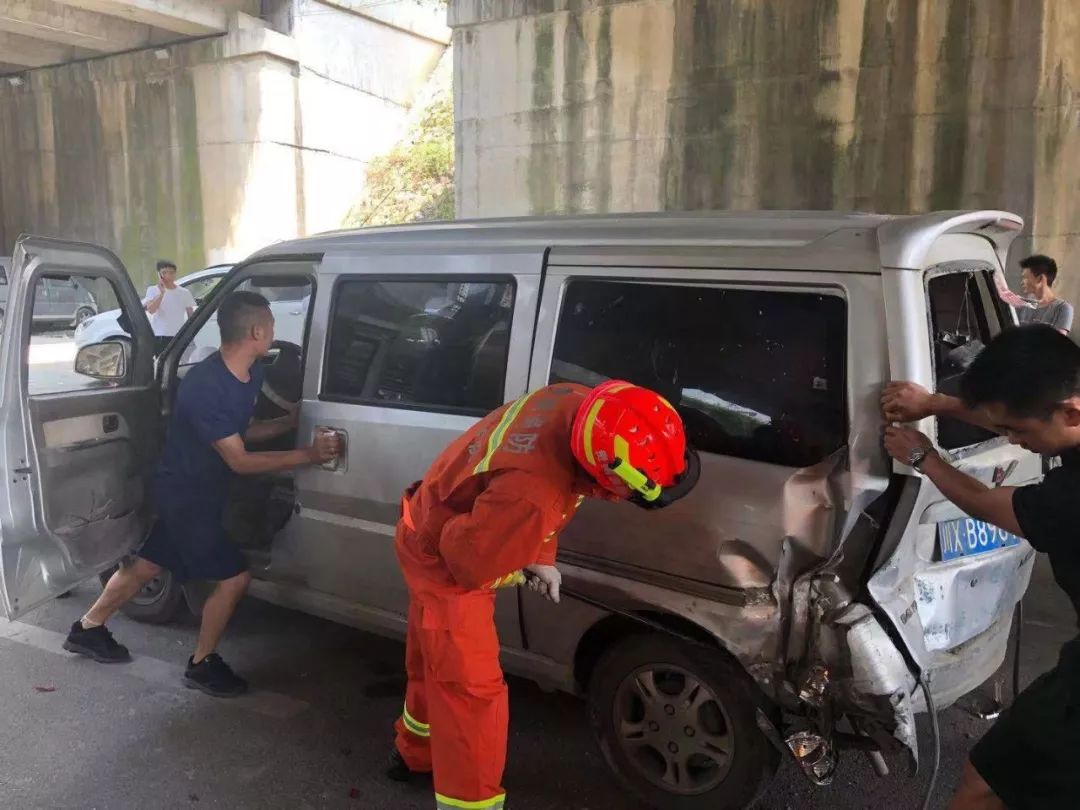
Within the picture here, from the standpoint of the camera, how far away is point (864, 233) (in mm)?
2389

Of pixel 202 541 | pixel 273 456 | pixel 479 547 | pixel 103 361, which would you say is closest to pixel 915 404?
pixel 479 547

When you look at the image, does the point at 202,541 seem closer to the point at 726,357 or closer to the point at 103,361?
the point at 103,361

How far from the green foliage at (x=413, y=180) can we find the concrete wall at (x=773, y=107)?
6516mm

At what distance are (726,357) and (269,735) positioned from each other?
2.33 m

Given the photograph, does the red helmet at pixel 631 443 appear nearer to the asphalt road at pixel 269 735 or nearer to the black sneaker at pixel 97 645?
the asphalt road at pixel 269 735

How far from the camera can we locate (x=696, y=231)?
269 cm

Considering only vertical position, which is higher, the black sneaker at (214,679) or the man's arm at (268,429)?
the man's arm at (268,429)

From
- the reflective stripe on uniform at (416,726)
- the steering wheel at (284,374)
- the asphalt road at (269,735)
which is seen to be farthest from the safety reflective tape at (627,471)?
the steering wheel at (284,374)

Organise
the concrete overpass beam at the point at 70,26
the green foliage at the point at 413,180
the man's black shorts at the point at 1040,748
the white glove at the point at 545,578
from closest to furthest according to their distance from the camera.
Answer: the man's black shorts at the point at 1040,748 < the white glove at the point at 545,578 < the concrete overpass beam at the point at 70,26 < the green foliage at the point at 413,180

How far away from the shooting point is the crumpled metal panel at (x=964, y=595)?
8.02 feet

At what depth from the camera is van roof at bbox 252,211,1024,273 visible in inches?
93.0

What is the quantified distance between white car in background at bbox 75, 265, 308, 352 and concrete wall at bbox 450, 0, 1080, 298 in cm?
365

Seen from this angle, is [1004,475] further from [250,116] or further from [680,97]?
[250,116]

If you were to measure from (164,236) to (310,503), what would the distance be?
15754mm
